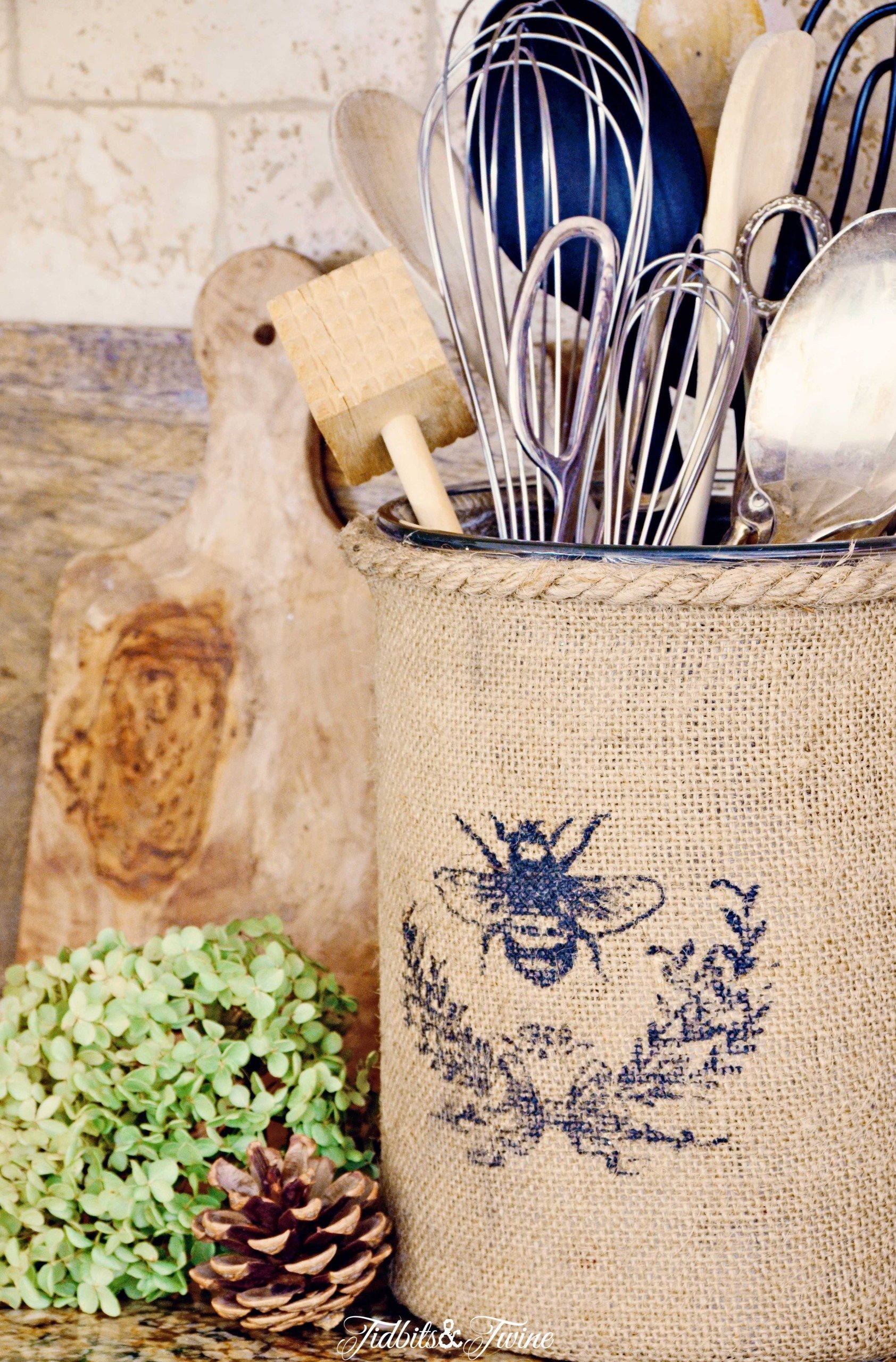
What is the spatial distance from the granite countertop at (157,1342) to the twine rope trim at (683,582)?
0.32 metres

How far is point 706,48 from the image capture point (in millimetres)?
609

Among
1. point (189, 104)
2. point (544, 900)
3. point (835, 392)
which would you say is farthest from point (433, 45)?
point (544, 900)

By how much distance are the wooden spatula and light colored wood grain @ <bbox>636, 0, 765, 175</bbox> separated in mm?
69

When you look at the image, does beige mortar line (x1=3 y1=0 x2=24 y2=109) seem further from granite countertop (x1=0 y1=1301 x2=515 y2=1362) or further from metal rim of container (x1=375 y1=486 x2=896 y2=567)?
granite countertop (x1=0 y1=1301 x2=515 y2=1362)

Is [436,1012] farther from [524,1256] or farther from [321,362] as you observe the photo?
[321,362]

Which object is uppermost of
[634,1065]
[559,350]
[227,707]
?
[559,350]

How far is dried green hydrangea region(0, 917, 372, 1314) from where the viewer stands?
1.79 ft

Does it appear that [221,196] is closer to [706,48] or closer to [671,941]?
[706,48]

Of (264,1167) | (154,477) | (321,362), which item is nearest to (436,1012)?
(264,1167)

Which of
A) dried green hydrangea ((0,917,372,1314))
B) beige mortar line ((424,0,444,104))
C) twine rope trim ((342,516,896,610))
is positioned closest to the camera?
twine rope trim ((342,516,896,610))

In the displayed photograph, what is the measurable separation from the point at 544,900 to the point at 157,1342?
0.26m

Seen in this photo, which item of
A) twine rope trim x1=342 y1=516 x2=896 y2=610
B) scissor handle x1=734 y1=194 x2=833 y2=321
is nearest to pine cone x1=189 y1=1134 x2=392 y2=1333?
twine rope trim x1=342 y1=516 x2=896 y2=610

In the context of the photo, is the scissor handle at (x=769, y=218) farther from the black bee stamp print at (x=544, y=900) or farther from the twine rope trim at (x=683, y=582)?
the black bee stamp print at (x=544, y=900)

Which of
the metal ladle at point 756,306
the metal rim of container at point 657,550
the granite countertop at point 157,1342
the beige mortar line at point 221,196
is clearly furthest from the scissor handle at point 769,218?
the granite countertop at point 157,1342
